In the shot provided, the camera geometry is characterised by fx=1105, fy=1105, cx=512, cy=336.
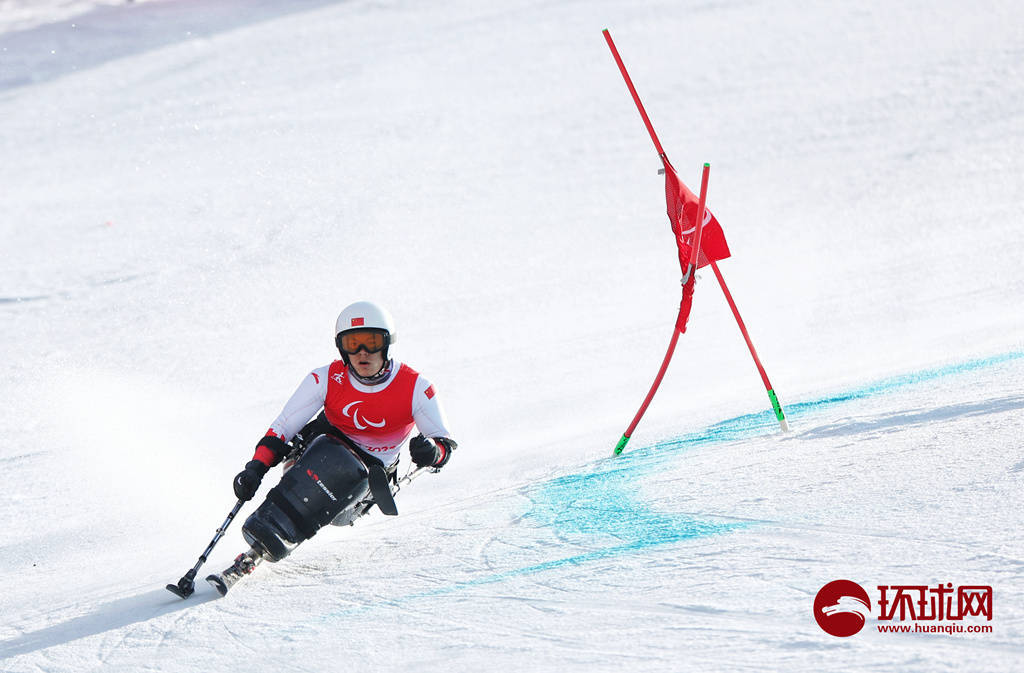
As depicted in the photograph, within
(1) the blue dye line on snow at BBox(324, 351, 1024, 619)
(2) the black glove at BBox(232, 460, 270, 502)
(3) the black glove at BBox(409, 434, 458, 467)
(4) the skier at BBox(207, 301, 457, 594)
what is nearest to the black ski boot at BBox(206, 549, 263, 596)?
(4) the skier at BBox(207, 301, 457, 594)

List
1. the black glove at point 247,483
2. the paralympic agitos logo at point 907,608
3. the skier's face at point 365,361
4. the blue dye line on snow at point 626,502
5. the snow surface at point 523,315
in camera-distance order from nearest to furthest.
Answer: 1. the paralympic agitos logo at point 907,608
2. the snow surface at point 523,315
3. the blue dye line on snow at point 626,502
4. the black glove at point 247,483
5. the skier's face at point 365,361

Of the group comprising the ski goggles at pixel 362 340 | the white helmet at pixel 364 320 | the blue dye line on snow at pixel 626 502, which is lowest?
the blue dye line on snow at pixel 626 502

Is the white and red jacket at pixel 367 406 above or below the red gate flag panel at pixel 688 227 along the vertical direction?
below

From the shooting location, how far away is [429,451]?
4.98m

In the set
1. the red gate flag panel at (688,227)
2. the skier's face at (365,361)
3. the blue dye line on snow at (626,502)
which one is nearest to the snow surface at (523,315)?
the blue dye line on snow at (626,502)

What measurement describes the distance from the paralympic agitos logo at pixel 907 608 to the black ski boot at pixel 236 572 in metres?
2.35

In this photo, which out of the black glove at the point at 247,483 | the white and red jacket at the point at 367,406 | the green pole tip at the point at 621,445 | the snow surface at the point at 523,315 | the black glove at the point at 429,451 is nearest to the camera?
the snow surface at the point at 523,315

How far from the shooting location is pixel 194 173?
15250mm

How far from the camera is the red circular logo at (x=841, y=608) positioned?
3.61 m

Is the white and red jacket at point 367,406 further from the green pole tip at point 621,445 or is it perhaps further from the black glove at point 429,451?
the green pole tip at point 621,445

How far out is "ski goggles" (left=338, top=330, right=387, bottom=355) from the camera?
16.6 feet

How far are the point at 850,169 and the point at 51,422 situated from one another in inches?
438

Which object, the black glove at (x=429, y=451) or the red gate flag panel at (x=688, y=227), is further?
the red gate flag panel at (x=688, y=227)

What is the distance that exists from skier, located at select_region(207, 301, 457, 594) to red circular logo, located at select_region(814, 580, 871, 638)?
1907 mm
